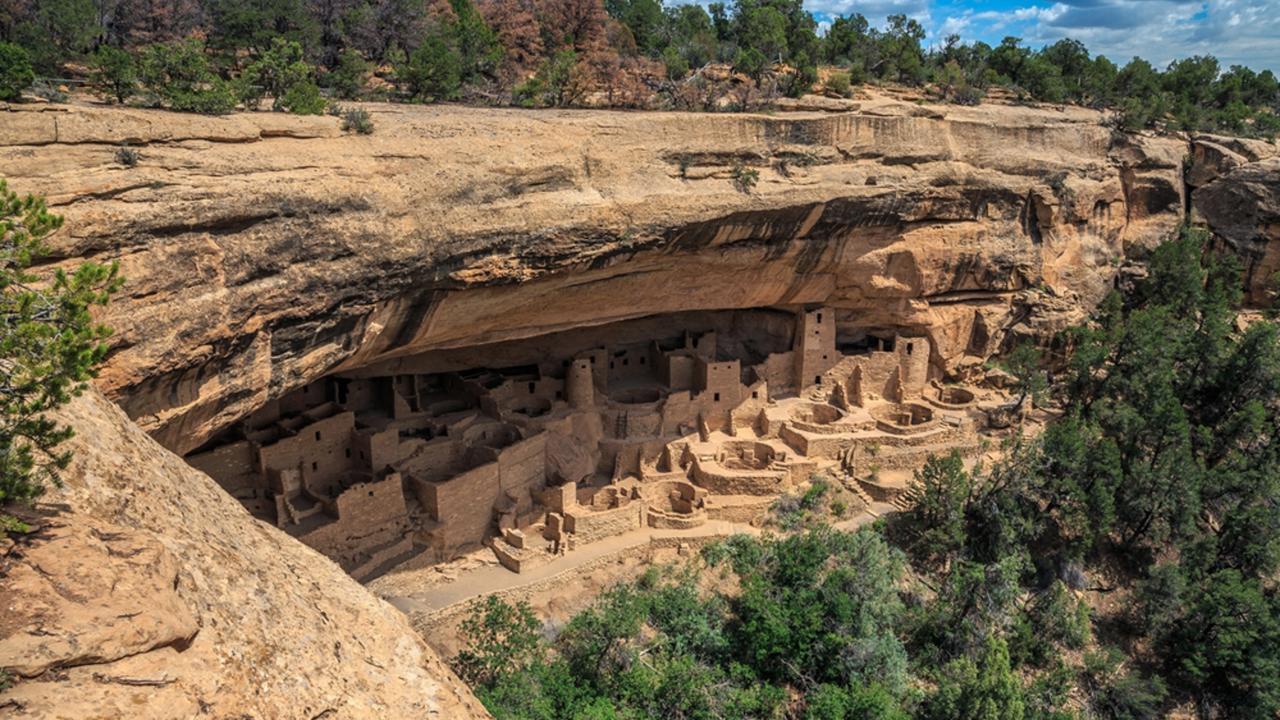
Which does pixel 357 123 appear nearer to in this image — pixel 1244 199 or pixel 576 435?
pixel 576 435

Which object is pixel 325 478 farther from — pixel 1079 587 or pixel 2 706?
pixel 1079 587

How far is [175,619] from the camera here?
4.57 meters

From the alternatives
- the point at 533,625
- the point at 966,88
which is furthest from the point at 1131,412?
the point at 533,625

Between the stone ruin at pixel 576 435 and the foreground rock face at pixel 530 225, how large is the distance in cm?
178

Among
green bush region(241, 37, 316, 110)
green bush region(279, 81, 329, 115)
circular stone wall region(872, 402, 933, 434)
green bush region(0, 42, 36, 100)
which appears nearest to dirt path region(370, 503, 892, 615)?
circular stone wall region(872, 402, 933, 434)

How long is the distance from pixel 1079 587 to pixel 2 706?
2047 centimetres

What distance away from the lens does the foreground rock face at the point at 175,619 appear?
4180 mm

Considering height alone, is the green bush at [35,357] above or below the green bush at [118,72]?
below

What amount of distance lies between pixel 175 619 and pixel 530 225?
9.79 m

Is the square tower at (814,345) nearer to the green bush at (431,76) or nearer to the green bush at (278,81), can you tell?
the green bush at (431,76)

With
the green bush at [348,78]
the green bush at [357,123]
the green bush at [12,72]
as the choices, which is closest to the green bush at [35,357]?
the green bush at [12,72]

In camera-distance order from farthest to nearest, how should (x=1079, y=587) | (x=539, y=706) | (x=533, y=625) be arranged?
(x=1079, y=587), (x=533, y=625), (x=539, y=706)

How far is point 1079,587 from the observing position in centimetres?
1947

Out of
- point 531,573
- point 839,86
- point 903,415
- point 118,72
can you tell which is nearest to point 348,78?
point 118,72
